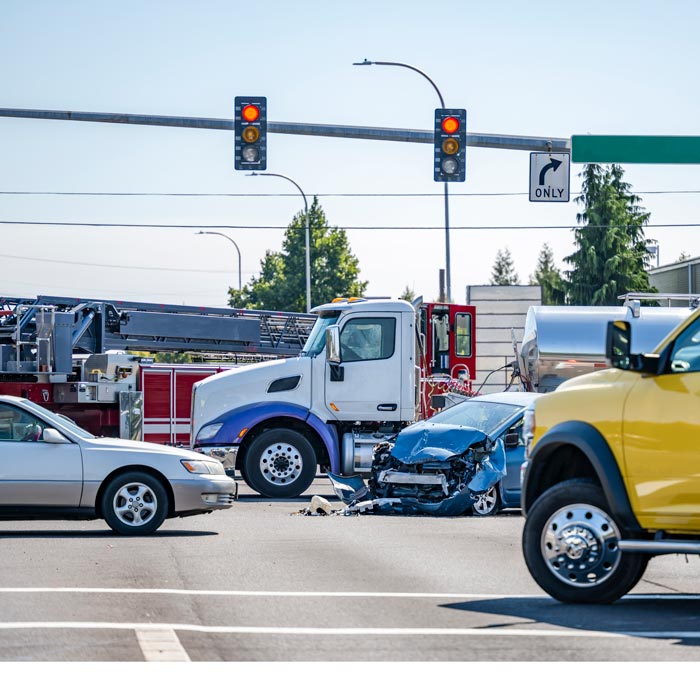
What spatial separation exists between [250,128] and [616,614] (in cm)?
1378

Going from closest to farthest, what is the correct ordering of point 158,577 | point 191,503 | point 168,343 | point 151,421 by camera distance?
point 158,577 → point 191,503 → point 151,421 → point 168,343

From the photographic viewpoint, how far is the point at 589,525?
894 cm

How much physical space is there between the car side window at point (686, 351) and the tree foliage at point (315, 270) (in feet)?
246

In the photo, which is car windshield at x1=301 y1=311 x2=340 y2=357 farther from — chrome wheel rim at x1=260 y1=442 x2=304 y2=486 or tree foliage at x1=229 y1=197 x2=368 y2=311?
tree foliage at x1=229 y1=197 x2=368 y2=311

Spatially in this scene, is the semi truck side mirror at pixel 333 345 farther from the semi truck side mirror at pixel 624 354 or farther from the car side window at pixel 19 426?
the semi truck side mirror at pixel 624 354

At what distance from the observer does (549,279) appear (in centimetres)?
9169

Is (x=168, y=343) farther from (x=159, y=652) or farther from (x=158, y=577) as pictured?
(x=159, y=652)

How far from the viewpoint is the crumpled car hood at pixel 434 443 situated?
653 inches

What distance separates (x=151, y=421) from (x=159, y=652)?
64.7 ft

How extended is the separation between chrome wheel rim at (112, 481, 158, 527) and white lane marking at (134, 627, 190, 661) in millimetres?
6273

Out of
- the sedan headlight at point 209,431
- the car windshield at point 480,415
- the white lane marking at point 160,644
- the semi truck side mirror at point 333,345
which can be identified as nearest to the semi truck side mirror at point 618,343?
the white lane marking at point 160,644

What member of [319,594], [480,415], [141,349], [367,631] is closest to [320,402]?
[480,415]

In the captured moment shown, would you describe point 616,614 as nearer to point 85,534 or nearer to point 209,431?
point 85,534
